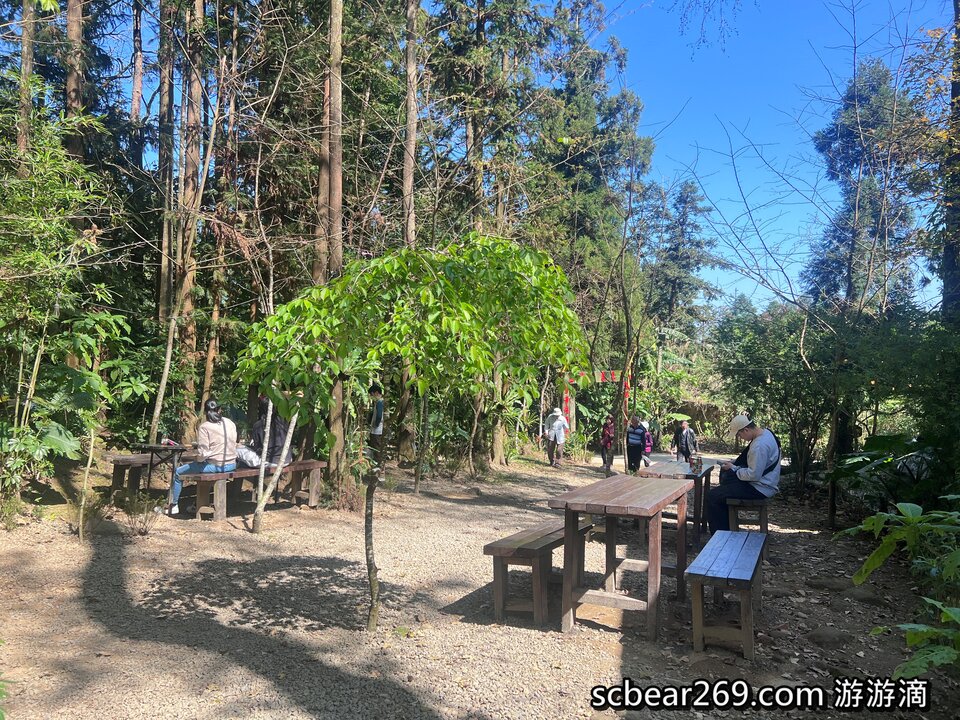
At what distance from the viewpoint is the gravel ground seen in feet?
11.5

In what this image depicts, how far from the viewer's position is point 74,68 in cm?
1042

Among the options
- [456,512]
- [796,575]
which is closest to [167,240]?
[456,512]

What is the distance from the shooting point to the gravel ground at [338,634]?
3496 millimetres

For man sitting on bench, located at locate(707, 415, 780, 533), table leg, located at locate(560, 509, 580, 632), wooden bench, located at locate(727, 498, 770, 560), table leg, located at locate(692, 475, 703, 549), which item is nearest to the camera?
table leg, located at locate(560, 509, 580, 632)

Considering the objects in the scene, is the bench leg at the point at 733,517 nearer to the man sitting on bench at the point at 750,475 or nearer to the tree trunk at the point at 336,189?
the man sitting on bench at the point at 750,475

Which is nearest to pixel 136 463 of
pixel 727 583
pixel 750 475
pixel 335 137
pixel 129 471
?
pixel 129 471

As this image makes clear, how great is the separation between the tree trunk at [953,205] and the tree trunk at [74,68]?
1182 cm

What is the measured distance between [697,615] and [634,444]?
10420mm

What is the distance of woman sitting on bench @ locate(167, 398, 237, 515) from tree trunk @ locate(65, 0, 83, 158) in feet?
16.0

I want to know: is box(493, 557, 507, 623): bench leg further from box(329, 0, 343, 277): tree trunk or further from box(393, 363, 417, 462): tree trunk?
box(393, 363, 417, 462): tree trunk

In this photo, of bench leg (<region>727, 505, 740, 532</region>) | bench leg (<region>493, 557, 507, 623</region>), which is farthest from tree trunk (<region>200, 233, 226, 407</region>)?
bench leg (<region>727, 505, 740, 532</region>)

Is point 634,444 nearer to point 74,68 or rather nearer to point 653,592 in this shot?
point 653,592

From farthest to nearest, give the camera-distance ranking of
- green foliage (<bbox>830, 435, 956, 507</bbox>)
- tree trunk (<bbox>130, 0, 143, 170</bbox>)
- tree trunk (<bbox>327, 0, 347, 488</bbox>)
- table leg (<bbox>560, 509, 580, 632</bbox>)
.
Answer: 1. tree trunk (<bbox>130, 0, 143, 170</bbox>)
2. tree trunk (<bbox>327, 0, 347, 488</bbox>)
3. green foliage (<bbox>830, 435, 956, 507</bbox>)
4. table leg (<bbox>560, 509, 580, 632</bbox>)

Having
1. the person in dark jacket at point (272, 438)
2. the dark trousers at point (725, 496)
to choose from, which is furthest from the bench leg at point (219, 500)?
the dark trousers at point (725, 496)
